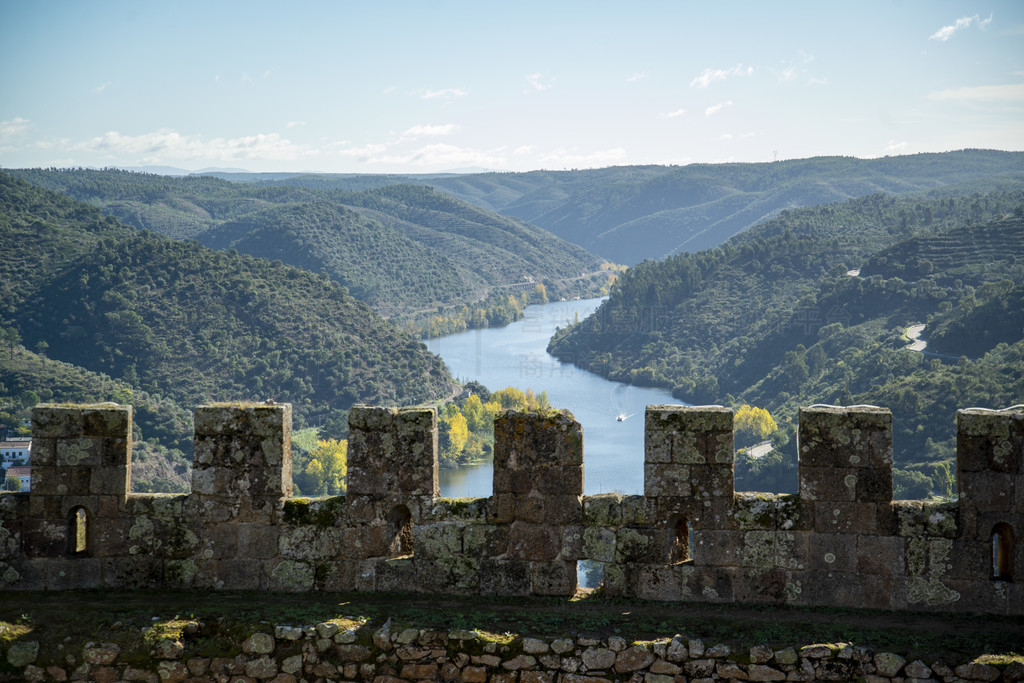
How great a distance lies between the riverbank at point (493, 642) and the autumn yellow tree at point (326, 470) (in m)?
45.8

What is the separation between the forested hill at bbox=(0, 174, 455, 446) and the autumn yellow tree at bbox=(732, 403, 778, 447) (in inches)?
884

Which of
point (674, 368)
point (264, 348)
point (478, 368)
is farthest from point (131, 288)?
point (674, 368)

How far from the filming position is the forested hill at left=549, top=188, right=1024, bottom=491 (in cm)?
5675

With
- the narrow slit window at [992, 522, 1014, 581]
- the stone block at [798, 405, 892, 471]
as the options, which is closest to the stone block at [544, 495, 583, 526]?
the stone block at [798, 405, 892, 471]

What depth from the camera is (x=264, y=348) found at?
69.6 meters

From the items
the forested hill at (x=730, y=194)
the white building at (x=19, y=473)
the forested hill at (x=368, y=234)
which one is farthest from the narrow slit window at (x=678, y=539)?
the forested hill at (x=730, y=194)

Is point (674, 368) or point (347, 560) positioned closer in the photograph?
point (347, 560)

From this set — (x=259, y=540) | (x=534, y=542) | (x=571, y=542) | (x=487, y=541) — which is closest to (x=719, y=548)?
(x=571, y=542)

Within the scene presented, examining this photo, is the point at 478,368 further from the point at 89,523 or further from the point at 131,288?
the point at 89,523

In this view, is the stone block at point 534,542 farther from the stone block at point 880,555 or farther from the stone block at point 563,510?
the stone block at point 880,555

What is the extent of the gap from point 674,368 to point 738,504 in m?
83.4

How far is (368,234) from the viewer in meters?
120

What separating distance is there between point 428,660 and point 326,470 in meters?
47.7

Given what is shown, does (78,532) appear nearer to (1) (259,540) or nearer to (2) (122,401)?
(1) (259,540)
